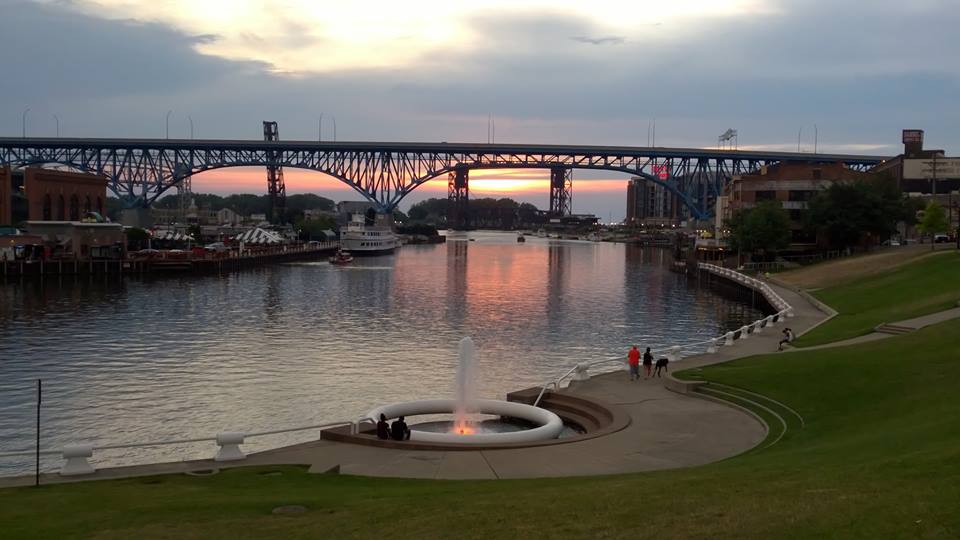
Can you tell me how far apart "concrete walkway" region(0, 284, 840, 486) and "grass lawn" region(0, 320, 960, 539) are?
43.9 inches

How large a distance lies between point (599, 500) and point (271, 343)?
36739 mm

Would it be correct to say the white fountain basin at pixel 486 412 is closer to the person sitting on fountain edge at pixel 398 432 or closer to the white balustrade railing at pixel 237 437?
the person sitting on fountain edge at pixel 398 432

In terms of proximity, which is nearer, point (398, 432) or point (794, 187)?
point (398, 432)

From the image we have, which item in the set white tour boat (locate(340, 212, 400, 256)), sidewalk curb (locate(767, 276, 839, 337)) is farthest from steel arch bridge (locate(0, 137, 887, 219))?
sidewalk curb (locate(767, 276, 839, 337))

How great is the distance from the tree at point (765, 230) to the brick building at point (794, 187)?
30.6ft

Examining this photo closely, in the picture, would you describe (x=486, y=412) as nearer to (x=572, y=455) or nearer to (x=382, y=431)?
(x=382, y=431)

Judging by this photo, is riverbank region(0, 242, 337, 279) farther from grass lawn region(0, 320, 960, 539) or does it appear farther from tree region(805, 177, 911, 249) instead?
grass lawn region(0, 320, 960, 539)

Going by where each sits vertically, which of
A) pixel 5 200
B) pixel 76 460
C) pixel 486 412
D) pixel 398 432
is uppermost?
pixel 5 200

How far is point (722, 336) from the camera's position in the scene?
3769cm

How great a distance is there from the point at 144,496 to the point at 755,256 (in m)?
96.2

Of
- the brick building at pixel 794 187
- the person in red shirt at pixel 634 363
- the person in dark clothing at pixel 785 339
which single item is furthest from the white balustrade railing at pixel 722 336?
the brick building at pixel 794 187

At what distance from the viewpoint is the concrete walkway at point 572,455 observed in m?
18.8

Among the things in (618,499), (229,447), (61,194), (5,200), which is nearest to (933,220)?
(229,447)

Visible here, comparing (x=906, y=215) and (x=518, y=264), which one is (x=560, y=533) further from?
(x=518, y=264)
